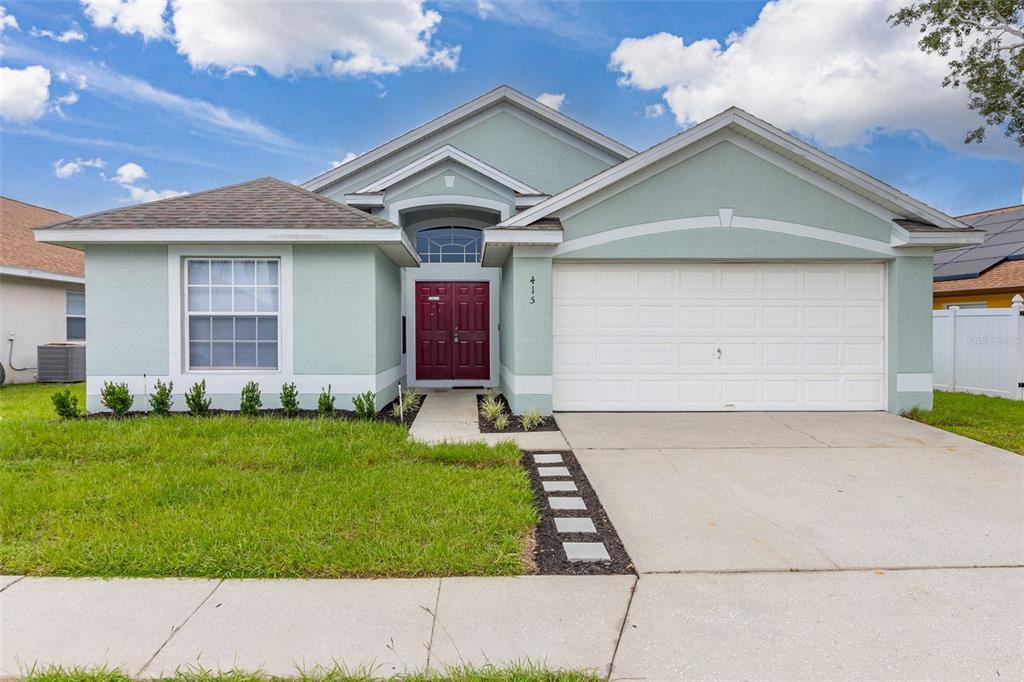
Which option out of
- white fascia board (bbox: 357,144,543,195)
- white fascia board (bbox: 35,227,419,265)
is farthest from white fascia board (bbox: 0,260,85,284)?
white fascia board (bbox: 357,144,543,195)

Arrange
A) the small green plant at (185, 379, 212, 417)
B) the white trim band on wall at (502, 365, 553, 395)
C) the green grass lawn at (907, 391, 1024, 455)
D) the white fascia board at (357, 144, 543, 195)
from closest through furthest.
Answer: the green grass lawn at (907, 391, 1024, 455) < the small green plant at (185, 379, 212, 417) < the white trim band on wall at (502, 365, 553, 395) < the white fascia board at (357, 144, 543, 195)

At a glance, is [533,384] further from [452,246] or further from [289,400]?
[452,246]

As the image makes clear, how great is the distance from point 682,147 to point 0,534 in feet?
29.0

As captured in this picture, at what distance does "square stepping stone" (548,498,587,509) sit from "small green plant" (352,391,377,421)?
13.2 ft

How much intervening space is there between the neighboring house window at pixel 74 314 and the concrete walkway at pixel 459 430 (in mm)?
10835

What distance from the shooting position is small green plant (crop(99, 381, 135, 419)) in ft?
25.2

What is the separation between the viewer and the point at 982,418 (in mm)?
8219

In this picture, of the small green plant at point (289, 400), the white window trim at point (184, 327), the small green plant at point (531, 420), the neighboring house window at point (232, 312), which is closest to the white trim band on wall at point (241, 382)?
the white window trim at point (184, 327)

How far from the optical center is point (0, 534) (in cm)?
384

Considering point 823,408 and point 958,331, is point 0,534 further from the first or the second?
point 958,331

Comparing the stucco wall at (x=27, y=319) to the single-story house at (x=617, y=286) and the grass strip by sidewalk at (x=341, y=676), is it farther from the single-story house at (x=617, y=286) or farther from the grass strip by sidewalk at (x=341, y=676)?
the grass strip by sidewalk at (x=341, y=676)

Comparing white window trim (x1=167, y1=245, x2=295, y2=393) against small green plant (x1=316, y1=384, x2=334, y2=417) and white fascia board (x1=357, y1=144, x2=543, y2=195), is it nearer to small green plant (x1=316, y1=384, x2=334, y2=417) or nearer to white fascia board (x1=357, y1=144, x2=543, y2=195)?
small green plant (x1=316, y1=384, x2=334, y2=417)

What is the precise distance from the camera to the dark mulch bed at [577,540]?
3.42 m

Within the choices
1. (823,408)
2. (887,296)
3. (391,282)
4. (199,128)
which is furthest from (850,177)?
(199,128)
